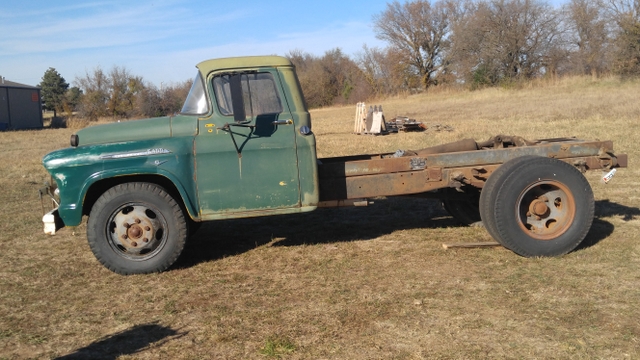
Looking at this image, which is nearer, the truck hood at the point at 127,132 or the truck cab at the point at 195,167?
the truck cab at the point at 195,167

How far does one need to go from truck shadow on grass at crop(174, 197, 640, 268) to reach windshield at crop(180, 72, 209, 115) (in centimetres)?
161

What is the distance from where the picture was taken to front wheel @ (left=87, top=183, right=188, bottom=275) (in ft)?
19.8

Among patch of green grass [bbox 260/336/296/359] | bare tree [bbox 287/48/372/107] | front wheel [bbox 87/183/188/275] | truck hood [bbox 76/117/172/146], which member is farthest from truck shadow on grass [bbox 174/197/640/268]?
bare tree [bbox 287/48/372/107]

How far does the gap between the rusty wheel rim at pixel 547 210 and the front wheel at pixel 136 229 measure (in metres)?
3.46

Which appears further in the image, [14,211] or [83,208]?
[14,211]

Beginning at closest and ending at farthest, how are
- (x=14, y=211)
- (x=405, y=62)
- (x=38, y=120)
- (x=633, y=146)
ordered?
1. (x=14, y=211)
2. (x=633, y=146)
3. (x=38, y=120)
4. (x=405, y=62)

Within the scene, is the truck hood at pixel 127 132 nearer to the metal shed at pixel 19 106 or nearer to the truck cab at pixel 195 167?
the truck cab at pixel 195 167

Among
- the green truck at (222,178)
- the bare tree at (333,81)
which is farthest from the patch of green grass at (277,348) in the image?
the bare tree at (333,81)

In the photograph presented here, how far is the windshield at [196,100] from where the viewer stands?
20.5ft

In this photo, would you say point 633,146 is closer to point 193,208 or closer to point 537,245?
point 537,245

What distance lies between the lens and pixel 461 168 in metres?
6.57

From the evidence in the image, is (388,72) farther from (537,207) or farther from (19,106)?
(537,207)

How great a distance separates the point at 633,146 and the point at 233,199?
10265 mm

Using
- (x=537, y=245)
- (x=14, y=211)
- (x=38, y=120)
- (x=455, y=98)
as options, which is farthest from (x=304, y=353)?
(x=38, y=120)
